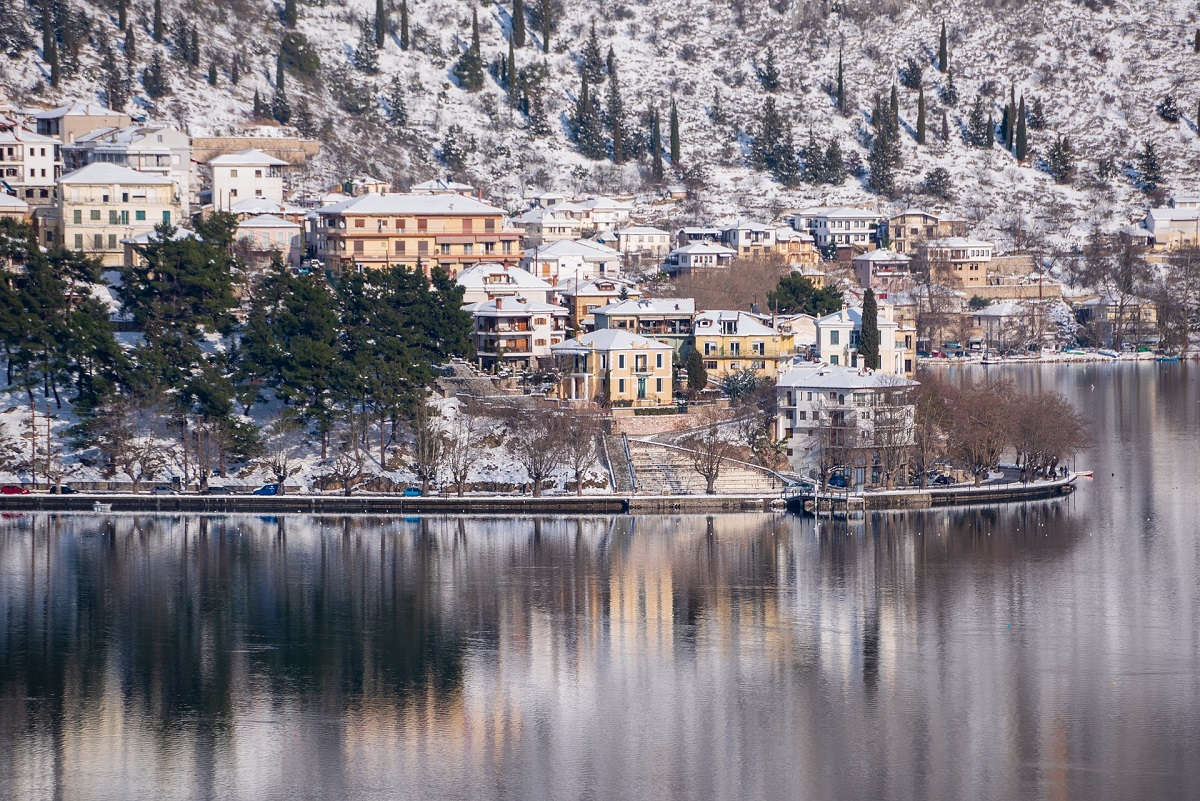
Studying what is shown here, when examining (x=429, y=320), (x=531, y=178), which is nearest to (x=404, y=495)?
(x=429, y=320)

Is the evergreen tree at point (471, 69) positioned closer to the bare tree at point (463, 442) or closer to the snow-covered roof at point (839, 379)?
the bare tree at point (463, 442)

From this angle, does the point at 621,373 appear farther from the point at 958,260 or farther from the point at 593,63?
the point at 593,63

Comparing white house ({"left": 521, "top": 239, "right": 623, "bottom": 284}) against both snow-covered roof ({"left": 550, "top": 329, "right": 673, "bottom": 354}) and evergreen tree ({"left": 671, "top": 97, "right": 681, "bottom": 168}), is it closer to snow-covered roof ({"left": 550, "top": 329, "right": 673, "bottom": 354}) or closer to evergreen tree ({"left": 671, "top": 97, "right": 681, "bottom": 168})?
snow-covered roof ({"left": 550, "top": 329, "right": 673, "bottom": 354})

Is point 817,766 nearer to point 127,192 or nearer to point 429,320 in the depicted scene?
point 429,320

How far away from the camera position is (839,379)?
193 feet

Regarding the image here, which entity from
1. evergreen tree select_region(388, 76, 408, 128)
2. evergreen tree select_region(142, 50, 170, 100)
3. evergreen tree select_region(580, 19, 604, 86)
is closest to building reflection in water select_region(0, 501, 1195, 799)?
evergreen tree select_region(142, 50, 170, 100)

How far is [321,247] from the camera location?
77.1 meters

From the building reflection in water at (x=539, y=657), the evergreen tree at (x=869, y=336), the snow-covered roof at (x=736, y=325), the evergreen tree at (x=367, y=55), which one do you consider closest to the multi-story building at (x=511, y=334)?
the snow-covered roof at (x=736, y=325)

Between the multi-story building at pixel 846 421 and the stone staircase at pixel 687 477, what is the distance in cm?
160

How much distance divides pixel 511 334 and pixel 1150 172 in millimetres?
58198

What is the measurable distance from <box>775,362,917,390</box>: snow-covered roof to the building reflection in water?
5.64 m

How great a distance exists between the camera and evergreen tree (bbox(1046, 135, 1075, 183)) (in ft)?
368

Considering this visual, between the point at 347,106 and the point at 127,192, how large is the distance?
34.4 meters

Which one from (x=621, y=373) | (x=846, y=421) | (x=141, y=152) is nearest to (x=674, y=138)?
(x=141, y=152)
